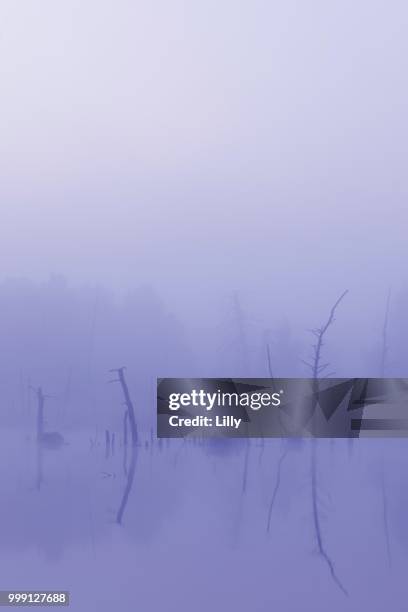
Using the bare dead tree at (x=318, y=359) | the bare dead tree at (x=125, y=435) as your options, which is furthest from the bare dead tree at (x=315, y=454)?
the bare dead tree at (x=125, y=435)

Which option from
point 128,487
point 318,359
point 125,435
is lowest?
point 128,487

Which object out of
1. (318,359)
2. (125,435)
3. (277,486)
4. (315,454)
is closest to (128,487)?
(125,435)

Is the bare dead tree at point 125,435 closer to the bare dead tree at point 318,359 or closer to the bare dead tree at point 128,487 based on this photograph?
the bare dead tree at point 128,487

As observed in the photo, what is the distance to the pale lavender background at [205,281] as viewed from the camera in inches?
85.0

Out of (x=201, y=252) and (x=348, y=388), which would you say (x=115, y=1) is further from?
(x=348, y=388)

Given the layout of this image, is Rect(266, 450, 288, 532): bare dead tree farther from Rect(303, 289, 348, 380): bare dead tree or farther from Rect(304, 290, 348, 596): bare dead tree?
Rect(303, 289, 348, 380): bare dead tree

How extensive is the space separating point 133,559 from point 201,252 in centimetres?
80

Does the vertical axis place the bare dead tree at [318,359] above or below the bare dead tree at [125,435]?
above

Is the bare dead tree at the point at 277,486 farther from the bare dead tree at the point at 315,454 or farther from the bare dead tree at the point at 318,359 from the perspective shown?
the bare dead tree at the point at 318,359

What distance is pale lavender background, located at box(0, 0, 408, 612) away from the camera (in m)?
2.16

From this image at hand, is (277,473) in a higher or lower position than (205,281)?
lower

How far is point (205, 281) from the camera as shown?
2170 millimetres

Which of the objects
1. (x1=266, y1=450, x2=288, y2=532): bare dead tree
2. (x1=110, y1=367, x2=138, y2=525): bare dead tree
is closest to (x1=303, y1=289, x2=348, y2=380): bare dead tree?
(x1=266, y1=450, x2=288, y2=532): bare dead tree

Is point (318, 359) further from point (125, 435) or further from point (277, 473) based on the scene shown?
point (125, 435)
